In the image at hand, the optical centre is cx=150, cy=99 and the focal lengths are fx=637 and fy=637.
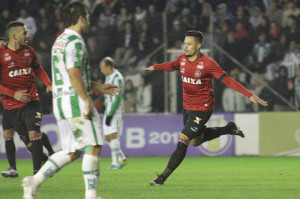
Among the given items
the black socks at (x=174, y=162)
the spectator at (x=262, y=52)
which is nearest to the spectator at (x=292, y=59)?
the spectator at (x=262, y=52)

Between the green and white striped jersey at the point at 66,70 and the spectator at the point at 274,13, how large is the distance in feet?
38.9

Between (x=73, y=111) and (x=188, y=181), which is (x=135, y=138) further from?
(x=73, y=111)

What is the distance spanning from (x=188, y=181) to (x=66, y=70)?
3776 millimetres

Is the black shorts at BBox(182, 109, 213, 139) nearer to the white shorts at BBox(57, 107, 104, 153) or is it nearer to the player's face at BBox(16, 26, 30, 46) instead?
the player's face at BBox(16, 26, 30, 46)

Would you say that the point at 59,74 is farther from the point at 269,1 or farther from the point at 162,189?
the point at 269,1

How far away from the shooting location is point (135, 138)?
51.2 feet

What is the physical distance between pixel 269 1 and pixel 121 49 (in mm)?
5091

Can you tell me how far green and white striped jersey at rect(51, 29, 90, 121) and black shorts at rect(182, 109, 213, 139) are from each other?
116 inches

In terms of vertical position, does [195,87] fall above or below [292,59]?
below

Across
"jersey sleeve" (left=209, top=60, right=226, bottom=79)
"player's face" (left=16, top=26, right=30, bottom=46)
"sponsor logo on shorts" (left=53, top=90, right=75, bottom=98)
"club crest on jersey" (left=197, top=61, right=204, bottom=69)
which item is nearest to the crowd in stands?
"player's face" (left=16, top=26, right=30, bottom=46)

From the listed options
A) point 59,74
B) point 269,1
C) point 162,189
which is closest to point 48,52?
point 269,1

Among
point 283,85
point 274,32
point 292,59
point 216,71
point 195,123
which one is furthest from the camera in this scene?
point 274,32

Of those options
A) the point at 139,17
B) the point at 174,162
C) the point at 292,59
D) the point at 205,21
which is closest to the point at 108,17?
the point at 139,17

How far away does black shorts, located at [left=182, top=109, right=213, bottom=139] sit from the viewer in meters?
8.96
